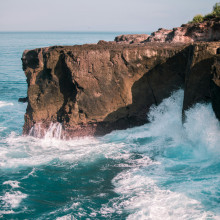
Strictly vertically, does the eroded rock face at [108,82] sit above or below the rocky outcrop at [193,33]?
below

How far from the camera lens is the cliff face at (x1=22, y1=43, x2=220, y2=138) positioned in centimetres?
1758

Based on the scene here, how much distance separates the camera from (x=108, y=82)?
58.3ft

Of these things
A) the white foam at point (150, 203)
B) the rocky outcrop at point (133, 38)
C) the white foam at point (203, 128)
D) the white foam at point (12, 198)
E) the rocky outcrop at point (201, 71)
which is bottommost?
the white foam at point (12, 198)

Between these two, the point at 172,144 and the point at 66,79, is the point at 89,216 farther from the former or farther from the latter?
the point at 66,79

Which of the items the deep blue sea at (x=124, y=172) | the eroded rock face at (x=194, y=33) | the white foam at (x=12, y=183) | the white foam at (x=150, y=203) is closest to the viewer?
the white foam at (x=150, y=203)

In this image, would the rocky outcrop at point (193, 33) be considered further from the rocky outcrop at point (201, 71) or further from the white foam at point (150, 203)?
the white foam at point (150, 203)

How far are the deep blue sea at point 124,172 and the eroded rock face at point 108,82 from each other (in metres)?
0.74

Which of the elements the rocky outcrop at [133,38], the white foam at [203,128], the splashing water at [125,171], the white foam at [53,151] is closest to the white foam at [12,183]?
the splashing water at [125,171]

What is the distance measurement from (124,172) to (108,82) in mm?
5840

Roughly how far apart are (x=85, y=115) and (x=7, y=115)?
959cm

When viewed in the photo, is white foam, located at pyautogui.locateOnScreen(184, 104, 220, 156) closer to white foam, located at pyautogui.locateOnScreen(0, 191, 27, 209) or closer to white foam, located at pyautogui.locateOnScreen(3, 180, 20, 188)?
white foam, located at pyautogui.locateOnScreen(0, 191, 27, 209)

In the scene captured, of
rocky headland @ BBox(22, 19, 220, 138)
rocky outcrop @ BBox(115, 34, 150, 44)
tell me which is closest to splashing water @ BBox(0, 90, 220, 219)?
rocky headland @ BBox(22, 19, 220, 138)

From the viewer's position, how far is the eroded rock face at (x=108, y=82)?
1758cm

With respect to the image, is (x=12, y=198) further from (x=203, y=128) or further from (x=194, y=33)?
(x=194, y=33)
